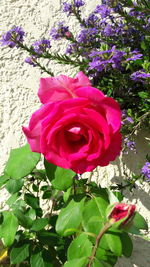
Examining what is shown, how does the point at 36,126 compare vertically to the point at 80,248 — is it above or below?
above

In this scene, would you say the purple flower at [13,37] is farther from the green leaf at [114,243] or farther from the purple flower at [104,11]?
the green leaf at [114,243]

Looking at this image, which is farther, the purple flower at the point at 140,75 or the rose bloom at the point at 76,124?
the purple flower at the point at 140,75

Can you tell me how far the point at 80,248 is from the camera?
82cm

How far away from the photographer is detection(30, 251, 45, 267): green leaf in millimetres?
1045

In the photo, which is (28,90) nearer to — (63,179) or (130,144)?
(130,144)

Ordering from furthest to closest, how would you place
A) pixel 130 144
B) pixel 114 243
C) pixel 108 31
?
1. pixel 108 31
2. pixel 130 144
3. pixel 114 243

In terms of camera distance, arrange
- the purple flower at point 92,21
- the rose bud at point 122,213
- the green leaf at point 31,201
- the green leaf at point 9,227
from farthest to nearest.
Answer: the purple flower at point 92,21, the green leaf at point 31,201, the green leaf at point 9,227, the rose bud at point 122,213

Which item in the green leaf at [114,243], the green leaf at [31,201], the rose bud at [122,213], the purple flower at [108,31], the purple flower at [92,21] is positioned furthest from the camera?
the purple flower at [92,21]

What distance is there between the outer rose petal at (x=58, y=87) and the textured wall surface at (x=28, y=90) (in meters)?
0.75

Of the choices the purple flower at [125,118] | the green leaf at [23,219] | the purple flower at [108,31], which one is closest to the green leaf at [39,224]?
the green leaf at [23,219]

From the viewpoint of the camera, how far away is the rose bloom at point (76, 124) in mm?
678

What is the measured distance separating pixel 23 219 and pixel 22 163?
0.26 metres

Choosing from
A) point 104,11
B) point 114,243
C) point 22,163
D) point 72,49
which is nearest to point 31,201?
point 22,163

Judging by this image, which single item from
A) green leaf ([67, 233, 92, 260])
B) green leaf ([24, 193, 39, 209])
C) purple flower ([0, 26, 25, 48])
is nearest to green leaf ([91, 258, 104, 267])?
green leaf ([67, 233, 92, 260])
